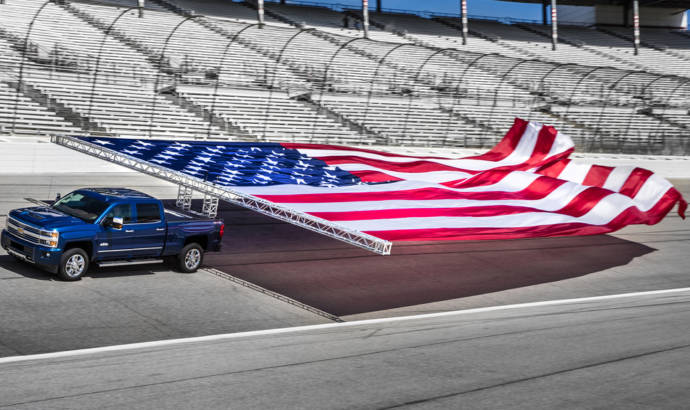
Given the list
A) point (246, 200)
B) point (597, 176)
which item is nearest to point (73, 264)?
point (246, 200)

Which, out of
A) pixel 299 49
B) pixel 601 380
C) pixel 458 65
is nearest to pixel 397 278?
pixel 601 380

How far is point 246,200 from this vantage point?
15.6 meters

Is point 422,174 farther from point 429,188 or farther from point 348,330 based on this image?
point 348,330

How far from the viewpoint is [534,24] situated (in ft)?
242

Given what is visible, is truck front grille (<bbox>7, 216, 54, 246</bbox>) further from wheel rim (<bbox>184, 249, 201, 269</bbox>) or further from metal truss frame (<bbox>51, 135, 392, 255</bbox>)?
metal truss frame (<bbox>51, 135, 392, 255</bbox>)

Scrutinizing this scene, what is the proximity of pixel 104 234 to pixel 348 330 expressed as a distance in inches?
190

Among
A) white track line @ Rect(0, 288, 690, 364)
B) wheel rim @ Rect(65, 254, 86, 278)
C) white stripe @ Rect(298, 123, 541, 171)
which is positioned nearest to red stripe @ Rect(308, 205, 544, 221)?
white track line @ Rect(0, 288, 690, 364)

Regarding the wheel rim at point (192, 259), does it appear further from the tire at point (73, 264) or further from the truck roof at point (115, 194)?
the tire at point (73, 264)

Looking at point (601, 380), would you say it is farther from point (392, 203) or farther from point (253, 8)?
point (253, 8)

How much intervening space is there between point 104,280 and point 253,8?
50.0m

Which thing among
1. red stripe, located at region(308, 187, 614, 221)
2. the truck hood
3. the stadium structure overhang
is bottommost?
the truck hood

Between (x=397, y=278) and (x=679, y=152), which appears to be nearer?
(x=397, y=278)

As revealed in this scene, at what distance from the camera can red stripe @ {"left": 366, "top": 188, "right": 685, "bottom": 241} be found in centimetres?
1430

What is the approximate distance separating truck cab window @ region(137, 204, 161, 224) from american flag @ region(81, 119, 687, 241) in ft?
5.59
